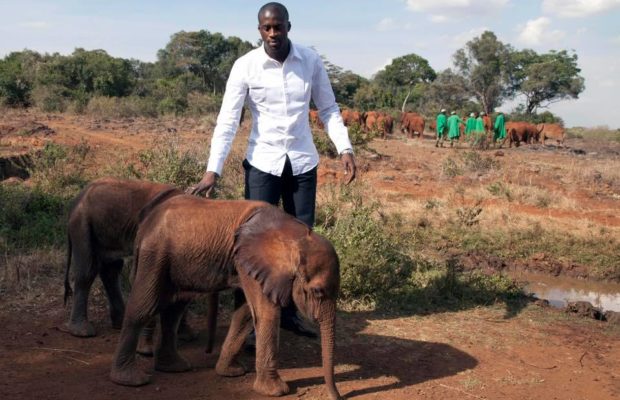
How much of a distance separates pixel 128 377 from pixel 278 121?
1.96 m

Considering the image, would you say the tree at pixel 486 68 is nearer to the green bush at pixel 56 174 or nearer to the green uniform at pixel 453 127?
the green uniform at pixel 453 127

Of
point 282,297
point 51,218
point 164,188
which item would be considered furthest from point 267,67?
point 51,218

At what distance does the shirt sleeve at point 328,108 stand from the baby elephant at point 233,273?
1.04 metres

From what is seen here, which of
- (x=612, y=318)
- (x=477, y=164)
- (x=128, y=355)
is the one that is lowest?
(x=612, y=318)

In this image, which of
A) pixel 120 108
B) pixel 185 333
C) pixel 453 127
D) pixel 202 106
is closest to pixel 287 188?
pixel 185 333

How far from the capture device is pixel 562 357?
5.09 meters

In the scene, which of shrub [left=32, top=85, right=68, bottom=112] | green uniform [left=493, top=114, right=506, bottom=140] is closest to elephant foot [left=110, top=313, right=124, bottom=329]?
green uniform [left=493, top=114, right=506, bottom=140]

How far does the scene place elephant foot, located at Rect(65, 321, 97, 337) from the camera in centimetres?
482

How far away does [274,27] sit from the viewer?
433 cm

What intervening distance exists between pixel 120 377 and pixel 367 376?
1.60m

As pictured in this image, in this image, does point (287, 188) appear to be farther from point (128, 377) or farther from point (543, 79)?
point (543, 79)

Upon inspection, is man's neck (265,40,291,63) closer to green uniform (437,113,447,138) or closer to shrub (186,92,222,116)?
green uniform (437,113,447,138)

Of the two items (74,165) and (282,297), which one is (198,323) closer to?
(282,297)

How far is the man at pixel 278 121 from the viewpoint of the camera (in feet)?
14.9
